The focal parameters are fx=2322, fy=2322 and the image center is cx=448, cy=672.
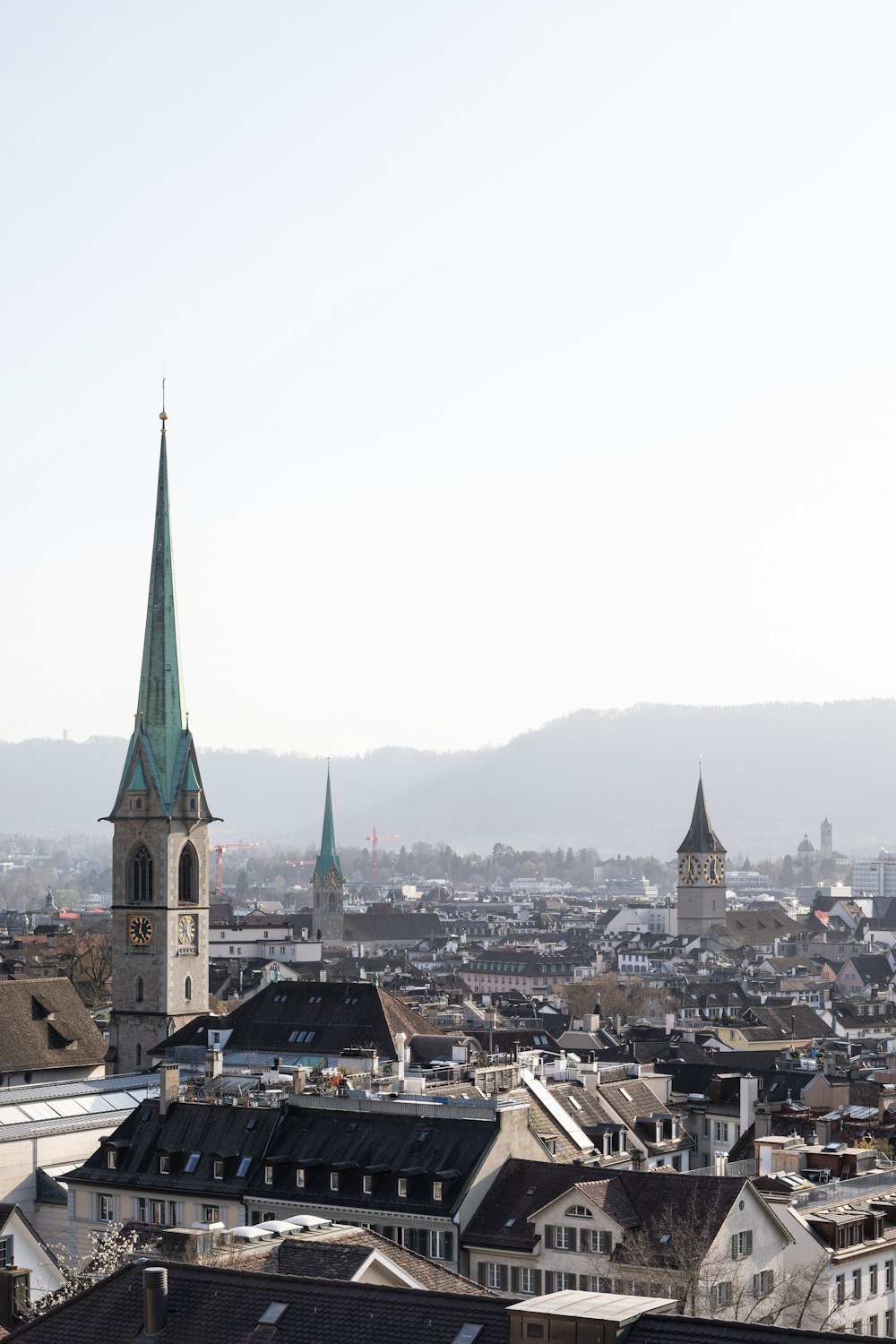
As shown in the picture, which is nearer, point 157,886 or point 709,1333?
point 709,1333

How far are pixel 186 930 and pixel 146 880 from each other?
2742mm

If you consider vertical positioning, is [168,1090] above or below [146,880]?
below

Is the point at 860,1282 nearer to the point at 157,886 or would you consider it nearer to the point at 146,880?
the point at 157,886

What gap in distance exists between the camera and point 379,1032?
86562mm

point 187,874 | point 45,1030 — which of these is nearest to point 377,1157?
point 45,1030

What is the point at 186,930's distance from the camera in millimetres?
98125

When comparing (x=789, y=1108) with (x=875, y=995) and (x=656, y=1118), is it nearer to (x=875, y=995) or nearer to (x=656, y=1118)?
(x=656, y=1118)

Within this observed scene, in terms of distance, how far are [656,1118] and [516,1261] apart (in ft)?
A: 61.6

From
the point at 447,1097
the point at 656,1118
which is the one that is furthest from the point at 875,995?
the point at 447,1097

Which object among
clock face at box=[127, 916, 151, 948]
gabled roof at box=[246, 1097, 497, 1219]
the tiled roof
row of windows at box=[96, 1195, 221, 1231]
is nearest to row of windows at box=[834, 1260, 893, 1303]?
gabled roof at box=[246, 1097, 497, 1219]

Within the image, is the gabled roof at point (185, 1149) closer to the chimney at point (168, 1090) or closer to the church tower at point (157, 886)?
the chimney at point (168, 1090)

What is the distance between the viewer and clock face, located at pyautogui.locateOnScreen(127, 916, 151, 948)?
97.4 meters

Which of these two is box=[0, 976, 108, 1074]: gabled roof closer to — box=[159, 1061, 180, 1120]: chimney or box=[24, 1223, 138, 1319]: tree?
box=[159, 1061, 180, 1120]: chimney

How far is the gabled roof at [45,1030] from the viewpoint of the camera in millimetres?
88125
